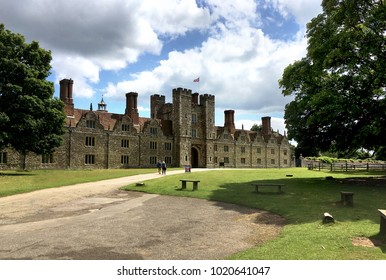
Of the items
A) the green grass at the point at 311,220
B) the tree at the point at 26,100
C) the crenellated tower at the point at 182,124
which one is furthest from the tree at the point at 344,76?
the crenellated tower at the point at 182,124

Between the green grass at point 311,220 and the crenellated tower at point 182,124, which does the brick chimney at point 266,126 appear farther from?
the green grass at point 311,220

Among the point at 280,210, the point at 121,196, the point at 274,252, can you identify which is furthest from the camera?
the point at 121,196

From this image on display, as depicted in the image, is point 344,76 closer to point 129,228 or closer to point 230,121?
point 129,228

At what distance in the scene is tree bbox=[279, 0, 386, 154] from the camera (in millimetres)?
21234

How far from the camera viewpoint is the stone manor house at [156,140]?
49.7 meters

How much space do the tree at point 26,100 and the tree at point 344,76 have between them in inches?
971

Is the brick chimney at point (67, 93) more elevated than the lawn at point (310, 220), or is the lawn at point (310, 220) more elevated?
the brick chimney at point (67, 93)

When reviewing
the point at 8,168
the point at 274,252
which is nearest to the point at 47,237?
the point at 274,252

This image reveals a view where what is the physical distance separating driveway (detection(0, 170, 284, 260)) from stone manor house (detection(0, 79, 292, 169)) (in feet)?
107

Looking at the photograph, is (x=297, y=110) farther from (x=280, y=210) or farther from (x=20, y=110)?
(x=20, y=110)

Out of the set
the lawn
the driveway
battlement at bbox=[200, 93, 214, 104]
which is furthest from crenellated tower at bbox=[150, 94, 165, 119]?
the driveway
